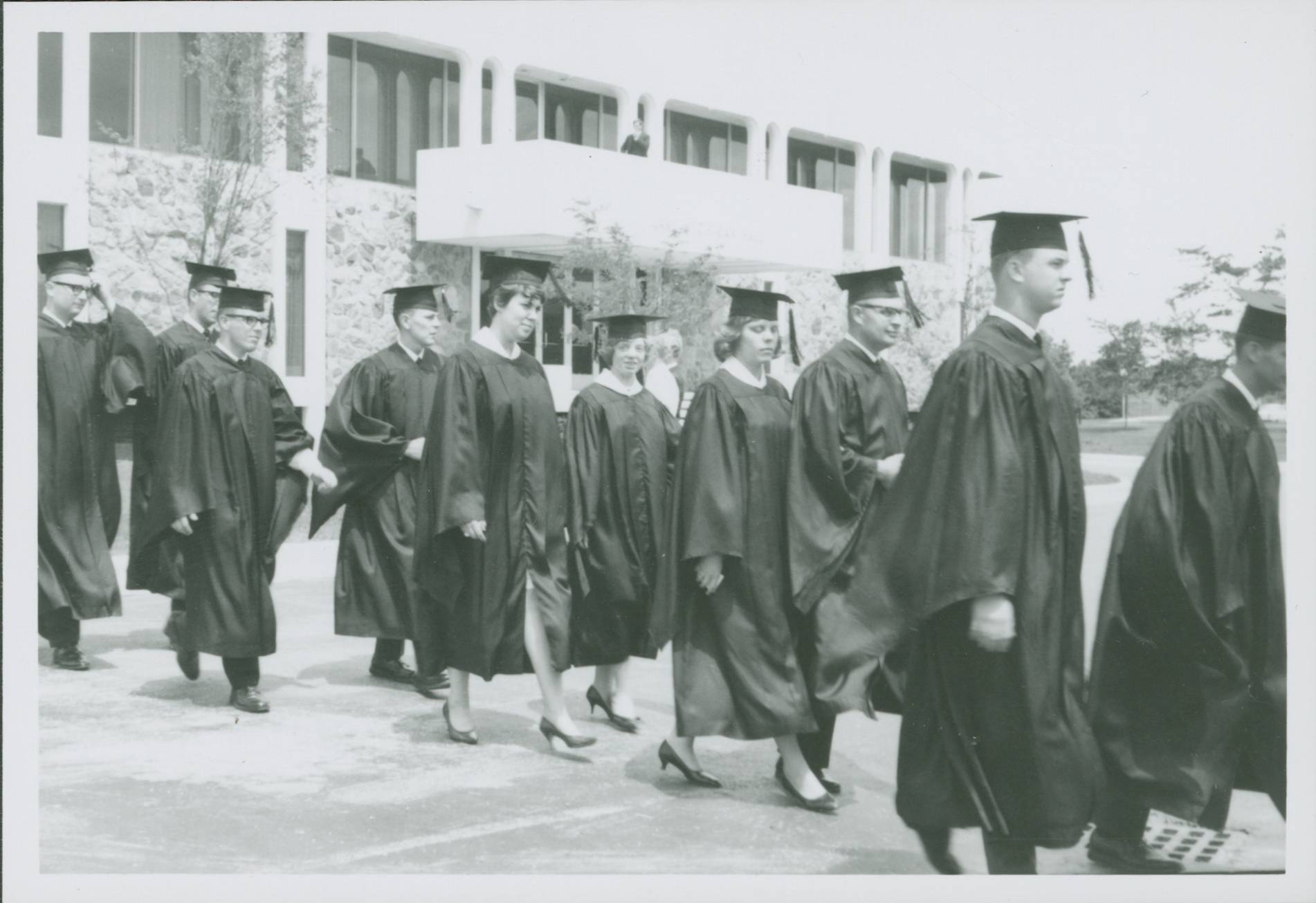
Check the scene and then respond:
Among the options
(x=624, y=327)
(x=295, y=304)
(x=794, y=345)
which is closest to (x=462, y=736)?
(x=624, y=327)

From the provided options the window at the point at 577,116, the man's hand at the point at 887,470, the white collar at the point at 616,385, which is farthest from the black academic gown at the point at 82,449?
the window at the point at 577,116

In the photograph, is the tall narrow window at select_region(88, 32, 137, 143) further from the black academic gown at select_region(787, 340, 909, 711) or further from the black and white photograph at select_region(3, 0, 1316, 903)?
the black academic gown at select_region(787, 340, 909, 711)

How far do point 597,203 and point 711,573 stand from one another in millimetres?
12541

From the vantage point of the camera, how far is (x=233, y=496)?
710 centimetres

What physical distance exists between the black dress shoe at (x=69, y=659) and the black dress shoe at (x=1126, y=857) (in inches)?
207

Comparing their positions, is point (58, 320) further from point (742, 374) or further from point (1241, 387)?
point (1241, 387)

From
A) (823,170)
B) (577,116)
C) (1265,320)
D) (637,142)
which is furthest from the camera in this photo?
(823,170)

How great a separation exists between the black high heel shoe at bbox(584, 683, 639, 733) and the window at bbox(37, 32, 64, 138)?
8.33 metres

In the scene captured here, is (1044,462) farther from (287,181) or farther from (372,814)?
(287,181)

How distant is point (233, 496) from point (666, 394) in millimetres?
3857

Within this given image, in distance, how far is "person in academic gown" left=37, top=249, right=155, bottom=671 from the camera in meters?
7.82

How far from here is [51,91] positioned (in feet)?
42.6

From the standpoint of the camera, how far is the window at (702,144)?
62.6 feet

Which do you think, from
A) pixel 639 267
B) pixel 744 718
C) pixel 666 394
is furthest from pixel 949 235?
pixel 744 718
